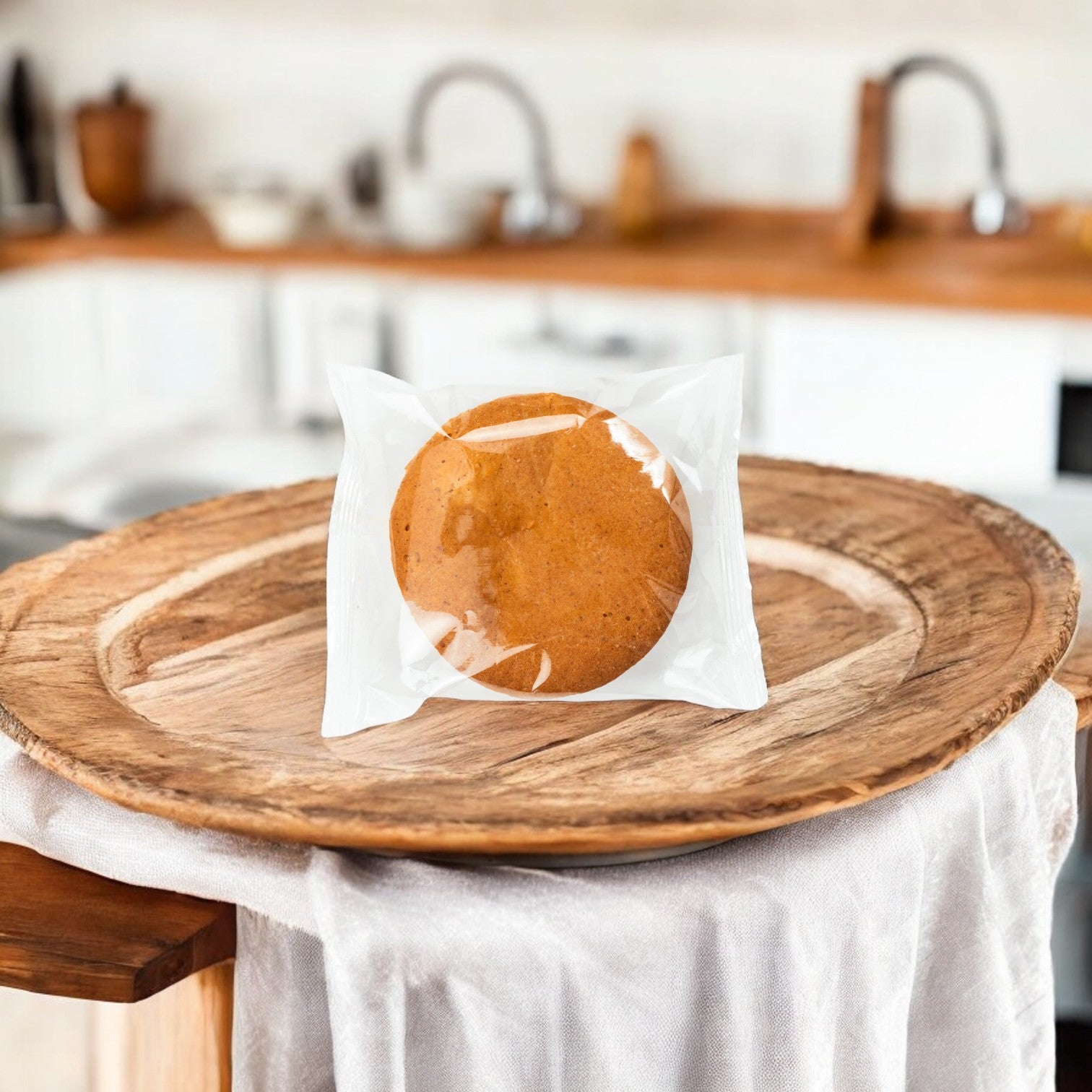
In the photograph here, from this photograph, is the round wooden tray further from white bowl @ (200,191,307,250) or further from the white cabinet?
white bowl @ (200,191,307,250)

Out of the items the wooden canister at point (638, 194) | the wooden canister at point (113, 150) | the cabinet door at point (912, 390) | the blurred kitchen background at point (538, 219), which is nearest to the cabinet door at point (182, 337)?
the blurred kitchen background at point (538, 219)

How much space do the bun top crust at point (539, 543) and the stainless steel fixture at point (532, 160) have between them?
2.16 meters

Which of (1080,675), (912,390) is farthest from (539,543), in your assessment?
(912,390)

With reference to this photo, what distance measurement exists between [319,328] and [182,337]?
0.31 m

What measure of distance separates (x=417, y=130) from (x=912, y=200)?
1.01 m

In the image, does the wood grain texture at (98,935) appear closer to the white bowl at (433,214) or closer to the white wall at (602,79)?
the white bowl at (433,214)

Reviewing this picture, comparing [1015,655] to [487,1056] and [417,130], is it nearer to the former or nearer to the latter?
[487,1056]

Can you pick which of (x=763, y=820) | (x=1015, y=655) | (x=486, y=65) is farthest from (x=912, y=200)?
(x=763, y=820)

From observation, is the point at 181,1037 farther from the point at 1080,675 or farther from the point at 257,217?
the point at 257,217

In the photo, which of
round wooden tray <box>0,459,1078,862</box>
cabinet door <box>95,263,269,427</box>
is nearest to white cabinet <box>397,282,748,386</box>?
cabinet door <box>95,263,269,427</box>

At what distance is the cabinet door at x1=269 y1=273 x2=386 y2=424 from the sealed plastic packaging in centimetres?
196

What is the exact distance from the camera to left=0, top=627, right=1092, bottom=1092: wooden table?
2.14ft

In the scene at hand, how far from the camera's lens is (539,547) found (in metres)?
0.77

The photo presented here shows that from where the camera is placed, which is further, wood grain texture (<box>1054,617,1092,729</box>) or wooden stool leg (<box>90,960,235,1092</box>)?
wood grain texture (<box>1054,617,1092,729</box>)
